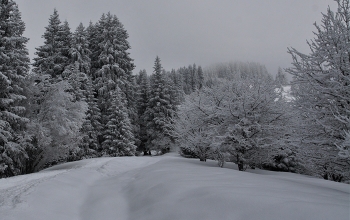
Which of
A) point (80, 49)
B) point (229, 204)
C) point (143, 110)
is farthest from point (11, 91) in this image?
point (143, 110)

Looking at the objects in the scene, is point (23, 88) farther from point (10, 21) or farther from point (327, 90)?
point (327, 90)

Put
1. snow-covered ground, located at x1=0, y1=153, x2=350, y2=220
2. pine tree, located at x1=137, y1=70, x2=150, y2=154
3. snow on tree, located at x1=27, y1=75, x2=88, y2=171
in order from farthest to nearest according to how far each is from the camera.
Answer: pine tree, located at x1=137, y1=70, x2=150, y2=154
snow on tree, located at x1=27, y1=75, x2=88, y2=171
snow-covered ground, located at x1=0, y1=153, x2=350, y2=220

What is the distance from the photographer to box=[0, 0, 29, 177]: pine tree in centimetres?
1342

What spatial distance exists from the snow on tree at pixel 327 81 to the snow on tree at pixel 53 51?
80.0ft

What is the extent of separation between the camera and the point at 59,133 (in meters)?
16.2

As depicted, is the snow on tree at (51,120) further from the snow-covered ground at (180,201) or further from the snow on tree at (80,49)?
the snow on tree at (80,49)

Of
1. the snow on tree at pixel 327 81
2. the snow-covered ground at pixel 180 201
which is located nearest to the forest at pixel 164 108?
the snow on tree at pixel 327 81

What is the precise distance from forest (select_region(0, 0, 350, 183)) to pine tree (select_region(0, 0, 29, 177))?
62 mm

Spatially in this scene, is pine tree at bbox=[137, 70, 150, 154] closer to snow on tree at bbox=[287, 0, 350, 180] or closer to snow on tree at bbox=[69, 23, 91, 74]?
snow on tree at bbox=[69, 23, 91, 74]

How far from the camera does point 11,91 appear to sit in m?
15.0

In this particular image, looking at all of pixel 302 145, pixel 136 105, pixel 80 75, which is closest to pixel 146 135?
pixel 136 105

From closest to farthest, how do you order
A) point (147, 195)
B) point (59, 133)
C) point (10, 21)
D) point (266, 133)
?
point (147, 195) < point (266, 133) < point (10, 21) < point (59, 133)

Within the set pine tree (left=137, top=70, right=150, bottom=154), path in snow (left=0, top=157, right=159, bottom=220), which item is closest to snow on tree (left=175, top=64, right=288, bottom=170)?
path in snow (left=0, top=157, right=159, bottom=220)

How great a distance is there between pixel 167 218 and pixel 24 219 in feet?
10.8
